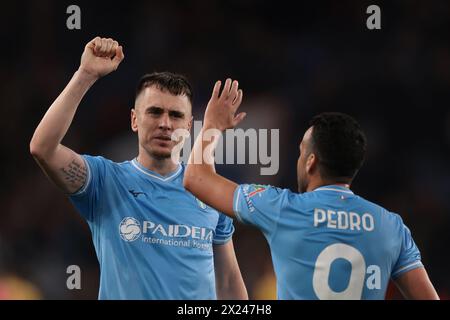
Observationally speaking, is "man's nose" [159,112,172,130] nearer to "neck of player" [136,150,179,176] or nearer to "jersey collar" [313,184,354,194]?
"neck of player" [136,150,179,176]

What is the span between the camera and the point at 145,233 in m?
4.04

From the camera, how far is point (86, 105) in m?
8.96

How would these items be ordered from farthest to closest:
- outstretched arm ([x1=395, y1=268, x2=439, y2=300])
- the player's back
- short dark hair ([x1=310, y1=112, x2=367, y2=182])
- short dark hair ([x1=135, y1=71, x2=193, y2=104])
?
short dark hair ([x1=135, y1=71, x2=193, y2=104])
outstretched arm ([x1=395, y1=268, x2=439, y2=300])
short dark hair ([x1=310, y1=112, x2=367, y2=182])
the player's back

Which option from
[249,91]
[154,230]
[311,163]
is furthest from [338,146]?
[249,91]

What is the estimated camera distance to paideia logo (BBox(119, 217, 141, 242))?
158 inches

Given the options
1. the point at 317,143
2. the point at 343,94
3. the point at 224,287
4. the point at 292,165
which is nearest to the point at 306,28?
the point at 343,94

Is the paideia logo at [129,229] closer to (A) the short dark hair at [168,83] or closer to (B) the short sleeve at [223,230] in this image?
(B) the short sleeve at [223,230]

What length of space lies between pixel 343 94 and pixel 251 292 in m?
3.06

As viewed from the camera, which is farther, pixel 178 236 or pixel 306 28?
pixel 306 28

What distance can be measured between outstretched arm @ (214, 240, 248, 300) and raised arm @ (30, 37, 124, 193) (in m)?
1.13

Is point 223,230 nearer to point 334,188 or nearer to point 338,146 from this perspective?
point 334,188

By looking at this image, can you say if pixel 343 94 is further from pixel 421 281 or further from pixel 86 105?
pixel 421 281

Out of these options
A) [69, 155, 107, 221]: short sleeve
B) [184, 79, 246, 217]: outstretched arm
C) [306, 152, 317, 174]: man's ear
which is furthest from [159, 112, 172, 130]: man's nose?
[306, 152, 317, 174]: man's ear

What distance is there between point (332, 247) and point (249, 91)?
5625 mm
